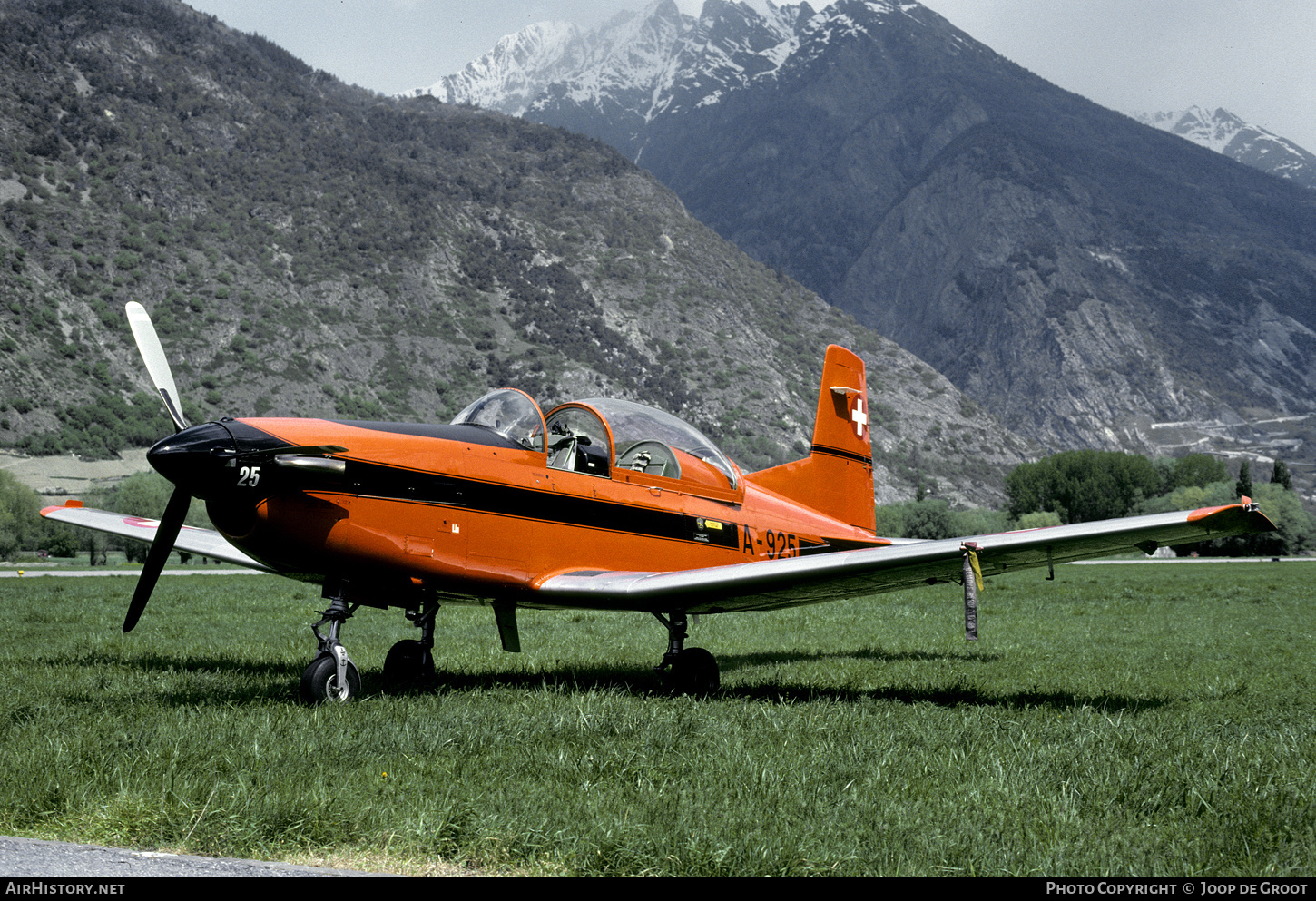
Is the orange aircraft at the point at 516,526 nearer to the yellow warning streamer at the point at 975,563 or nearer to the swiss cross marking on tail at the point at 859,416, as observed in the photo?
the yellow warning streamer at the point at 975,563

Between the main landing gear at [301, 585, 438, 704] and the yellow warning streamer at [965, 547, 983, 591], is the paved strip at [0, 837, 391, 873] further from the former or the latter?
the yellow warning streamer at [965, 547, 983, 591]

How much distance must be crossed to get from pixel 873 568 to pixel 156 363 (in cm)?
653

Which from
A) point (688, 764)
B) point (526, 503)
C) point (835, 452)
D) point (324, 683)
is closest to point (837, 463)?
point (835, 452)

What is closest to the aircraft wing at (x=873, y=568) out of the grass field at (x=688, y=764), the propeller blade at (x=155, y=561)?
the grass field at (x=688, y=764)

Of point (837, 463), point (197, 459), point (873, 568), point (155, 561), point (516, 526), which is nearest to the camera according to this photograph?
point (197, 459)

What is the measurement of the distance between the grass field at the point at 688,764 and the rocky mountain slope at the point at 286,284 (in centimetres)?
11455

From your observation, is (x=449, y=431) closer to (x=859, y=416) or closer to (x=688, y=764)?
(x=688, y=764)

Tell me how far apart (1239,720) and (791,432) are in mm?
161331

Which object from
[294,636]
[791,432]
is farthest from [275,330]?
[294,636]

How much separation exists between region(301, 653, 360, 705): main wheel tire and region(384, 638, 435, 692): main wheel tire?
1.45 m

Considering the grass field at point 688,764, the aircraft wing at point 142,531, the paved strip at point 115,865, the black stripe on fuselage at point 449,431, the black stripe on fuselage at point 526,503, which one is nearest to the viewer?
the paved strip at point 115,865

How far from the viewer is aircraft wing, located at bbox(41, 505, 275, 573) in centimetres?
1102

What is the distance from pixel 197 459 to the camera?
22.9 ft

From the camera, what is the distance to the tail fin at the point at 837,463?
1223cm
